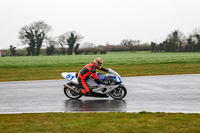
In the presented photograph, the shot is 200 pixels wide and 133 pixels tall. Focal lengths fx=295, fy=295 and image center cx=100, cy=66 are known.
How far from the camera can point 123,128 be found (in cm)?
667

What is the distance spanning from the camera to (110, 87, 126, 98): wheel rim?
37.5ft

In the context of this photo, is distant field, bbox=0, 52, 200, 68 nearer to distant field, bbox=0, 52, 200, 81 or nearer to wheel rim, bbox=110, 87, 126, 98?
distant field, bbox=0, 52, 200, 81

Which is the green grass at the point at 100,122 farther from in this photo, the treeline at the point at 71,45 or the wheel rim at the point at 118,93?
the treeline at the point at 71,45

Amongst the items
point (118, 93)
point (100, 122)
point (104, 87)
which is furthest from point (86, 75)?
point (100, 122)

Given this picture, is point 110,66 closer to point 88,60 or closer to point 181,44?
point 88,60

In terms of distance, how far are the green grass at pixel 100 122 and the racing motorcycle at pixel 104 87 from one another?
2.72 metres

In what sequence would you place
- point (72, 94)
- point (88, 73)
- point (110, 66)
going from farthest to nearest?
point (110, 66)
point (72, 94)
point (88, 73)

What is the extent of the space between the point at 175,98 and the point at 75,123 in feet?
17.2

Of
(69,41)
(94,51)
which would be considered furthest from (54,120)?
(69,41)

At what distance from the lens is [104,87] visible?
11125 mm

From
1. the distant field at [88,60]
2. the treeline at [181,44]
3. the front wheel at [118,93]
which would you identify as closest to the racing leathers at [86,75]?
the front wheel at [118,93]

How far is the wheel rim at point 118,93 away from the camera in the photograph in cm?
1142

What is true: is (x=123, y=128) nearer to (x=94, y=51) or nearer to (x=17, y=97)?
(x=17, y=97)

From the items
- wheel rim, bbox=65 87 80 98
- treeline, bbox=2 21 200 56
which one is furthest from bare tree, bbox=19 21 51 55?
wheel rim, bbox=65 87 80 98
